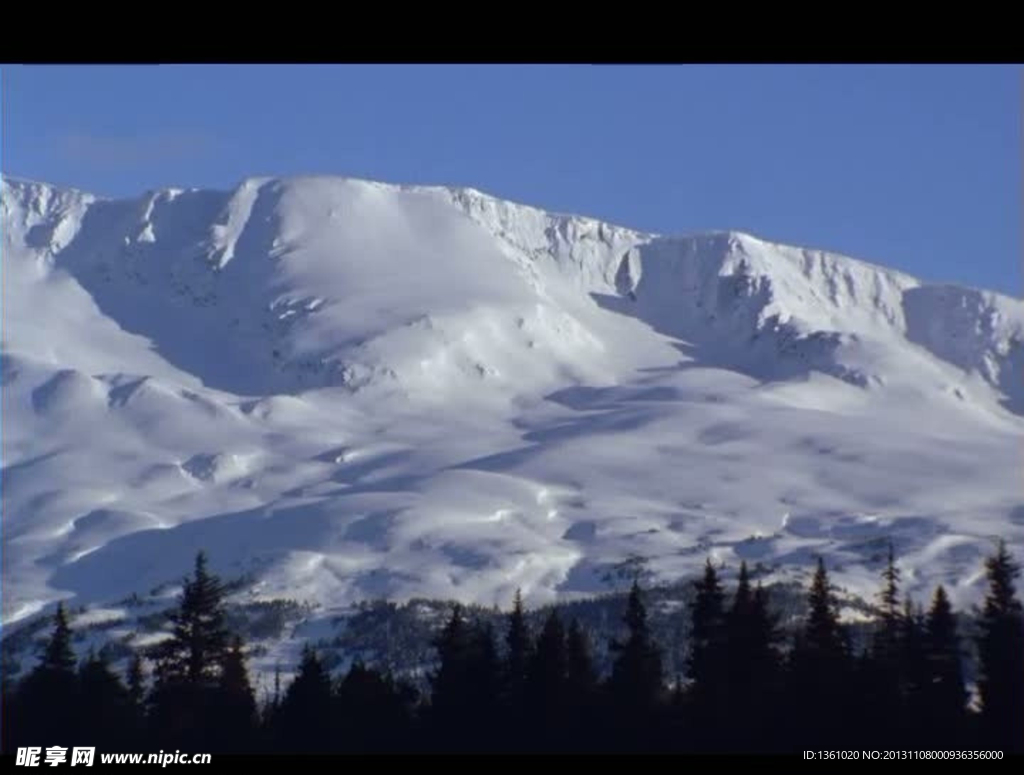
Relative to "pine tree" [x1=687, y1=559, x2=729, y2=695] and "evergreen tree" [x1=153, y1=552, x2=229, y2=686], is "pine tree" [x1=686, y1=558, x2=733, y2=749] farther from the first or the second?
"evergreen tree" [x1=153, y1=552, x2=229, y2=686]

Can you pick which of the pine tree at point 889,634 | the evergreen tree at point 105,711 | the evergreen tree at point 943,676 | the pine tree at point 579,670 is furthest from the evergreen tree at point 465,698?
the evergreen tree at point 943,676

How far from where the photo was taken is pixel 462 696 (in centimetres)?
4488

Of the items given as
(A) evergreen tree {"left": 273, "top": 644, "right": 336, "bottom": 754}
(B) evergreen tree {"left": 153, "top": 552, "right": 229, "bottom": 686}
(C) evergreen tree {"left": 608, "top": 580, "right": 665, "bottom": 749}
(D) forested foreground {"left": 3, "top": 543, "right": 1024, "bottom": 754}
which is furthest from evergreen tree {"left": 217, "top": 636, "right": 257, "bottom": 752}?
(C) evergreen tree {"left": 608, "top": 580, "right": 665, "bottom": 749}

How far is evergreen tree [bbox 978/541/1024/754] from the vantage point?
41188 mm

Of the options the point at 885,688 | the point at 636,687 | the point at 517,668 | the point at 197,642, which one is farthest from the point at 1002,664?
the point at 197,642

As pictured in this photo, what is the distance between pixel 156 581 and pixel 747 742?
452 feet

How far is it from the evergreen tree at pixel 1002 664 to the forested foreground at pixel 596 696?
0.12 ft

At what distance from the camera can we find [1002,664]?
140 ft

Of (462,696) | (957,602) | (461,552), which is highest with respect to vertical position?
(461,552)

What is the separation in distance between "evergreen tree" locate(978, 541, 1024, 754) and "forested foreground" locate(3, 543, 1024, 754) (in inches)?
1.4

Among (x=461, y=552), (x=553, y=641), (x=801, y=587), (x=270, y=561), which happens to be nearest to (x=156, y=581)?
(x=270, y=561)

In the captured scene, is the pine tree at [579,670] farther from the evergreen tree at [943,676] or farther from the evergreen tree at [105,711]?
the evergreen tree at [105,711]

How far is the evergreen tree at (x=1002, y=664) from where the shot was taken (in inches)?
1622
